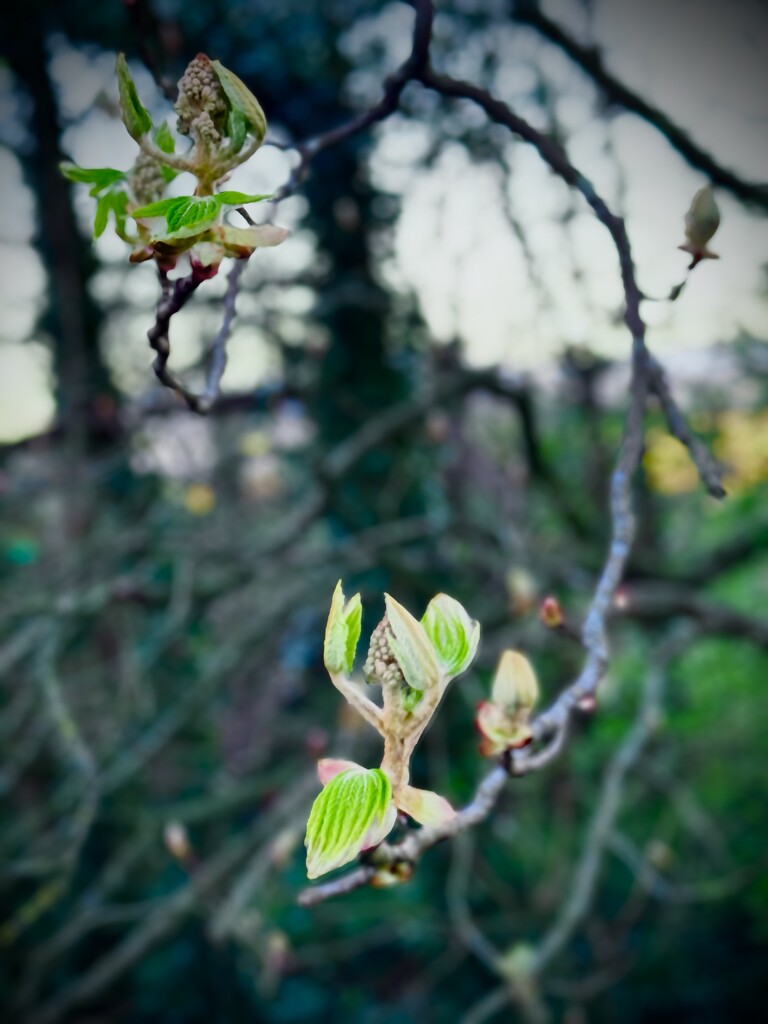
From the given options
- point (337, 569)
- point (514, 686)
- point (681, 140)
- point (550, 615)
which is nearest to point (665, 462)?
point (337, 569)

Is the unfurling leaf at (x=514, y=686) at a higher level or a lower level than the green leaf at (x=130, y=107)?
lower

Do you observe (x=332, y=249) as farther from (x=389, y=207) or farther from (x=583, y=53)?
(x=583, y=53)

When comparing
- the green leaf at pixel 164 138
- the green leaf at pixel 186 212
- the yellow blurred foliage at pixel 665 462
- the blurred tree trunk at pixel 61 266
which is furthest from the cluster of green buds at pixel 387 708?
the yellow blurred foliage at pixel 665 462

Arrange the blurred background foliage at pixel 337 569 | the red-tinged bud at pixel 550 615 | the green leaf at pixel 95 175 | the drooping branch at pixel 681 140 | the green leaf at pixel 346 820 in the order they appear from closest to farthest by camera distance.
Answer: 1. the green leaf at pixel 346 820
2. the green leaf at pixel 95 175
3. the red-tinged bud at pixel 550 615
4. the drooping branch at pixel 681 140
5. the blurred background foliage at pixel 337 569

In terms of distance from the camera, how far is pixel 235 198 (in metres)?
0.45

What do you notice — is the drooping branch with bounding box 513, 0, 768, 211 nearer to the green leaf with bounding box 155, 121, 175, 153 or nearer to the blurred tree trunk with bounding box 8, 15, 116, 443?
the green leaf with bounding box 155, 121, 175, 153

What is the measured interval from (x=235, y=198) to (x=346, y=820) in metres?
0.37

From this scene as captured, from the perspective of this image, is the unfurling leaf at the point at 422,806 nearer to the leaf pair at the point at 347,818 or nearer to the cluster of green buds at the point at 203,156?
the leaf pair at the point at 347,818

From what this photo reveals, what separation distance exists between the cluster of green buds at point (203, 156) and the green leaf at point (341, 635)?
0.78 feet

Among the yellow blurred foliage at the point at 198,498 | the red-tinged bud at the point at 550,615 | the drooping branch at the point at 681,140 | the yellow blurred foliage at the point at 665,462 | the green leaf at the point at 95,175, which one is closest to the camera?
the green leaf at the point at 95,175

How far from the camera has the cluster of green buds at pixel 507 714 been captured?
560 millimetres

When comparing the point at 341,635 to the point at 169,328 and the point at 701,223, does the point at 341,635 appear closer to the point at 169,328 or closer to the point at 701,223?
the point at 169,328

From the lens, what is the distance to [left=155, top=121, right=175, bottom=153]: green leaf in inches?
20.9

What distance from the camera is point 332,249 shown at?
10.6 ft
